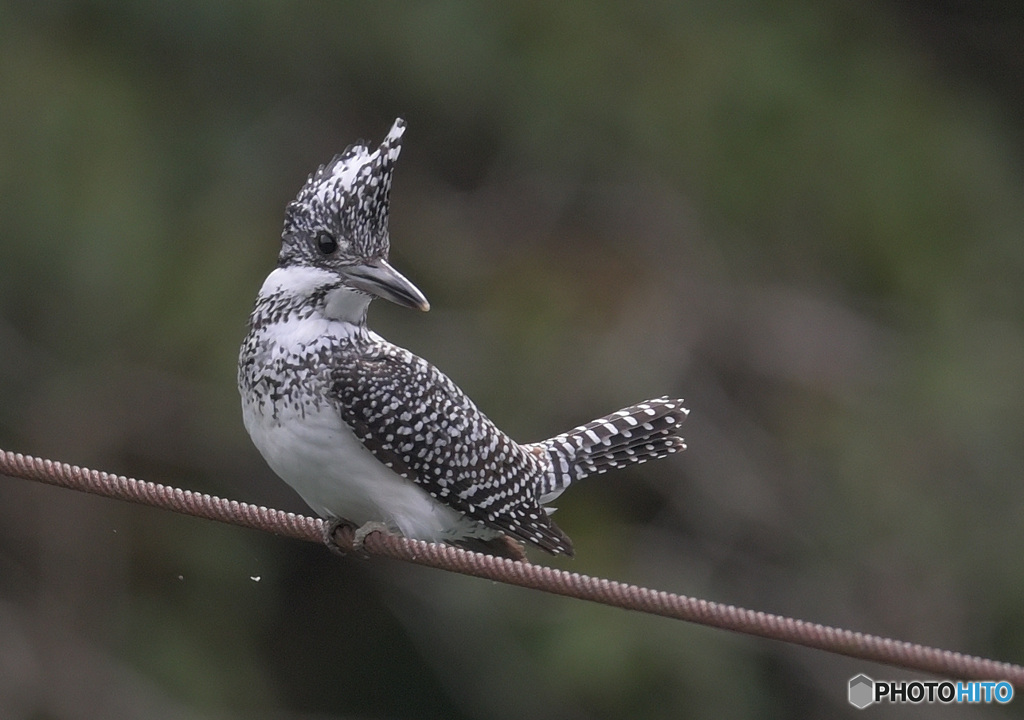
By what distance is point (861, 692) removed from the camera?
16.3 feet

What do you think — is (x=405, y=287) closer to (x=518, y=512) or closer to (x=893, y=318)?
(x=518, y=512)

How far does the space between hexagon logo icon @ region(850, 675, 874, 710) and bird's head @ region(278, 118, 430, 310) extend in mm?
2938

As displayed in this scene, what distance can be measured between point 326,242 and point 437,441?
0.45 meters

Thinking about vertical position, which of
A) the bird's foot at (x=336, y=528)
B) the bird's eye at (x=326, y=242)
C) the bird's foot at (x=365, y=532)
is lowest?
the bird's foot at (x=336, y=528)

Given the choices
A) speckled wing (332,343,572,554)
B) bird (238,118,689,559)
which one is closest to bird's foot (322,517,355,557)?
bird (238,118,689,559)

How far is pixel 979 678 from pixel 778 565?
3640 millimetres

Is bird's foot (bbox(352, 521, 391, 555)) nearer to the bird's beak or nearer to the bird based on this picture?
the bird

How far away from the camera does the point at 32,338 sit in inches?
194

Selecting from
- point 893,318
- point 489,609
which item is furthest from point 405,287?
point 893,318

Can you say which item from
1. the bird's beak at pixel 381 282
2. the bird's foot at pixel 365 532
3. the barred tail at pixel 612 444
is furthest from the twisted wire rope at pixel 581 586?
the barred tail at pixel 612 444

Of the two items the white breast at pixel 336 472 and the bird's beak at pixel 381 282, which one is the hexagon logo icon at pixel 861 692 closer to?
the white breast at pixel 336 472

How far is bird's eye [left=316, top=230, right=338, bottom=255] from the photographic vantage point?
8.50ft

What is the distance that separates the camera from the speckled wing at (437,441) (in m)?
2.54

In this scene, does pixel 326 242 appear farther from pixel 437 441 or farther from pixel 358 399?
pixel 437 441
